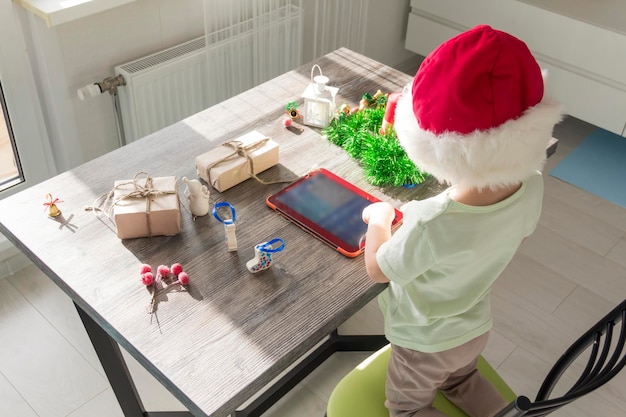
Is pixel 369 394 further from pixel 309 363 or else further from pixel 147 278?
pixel 309 363

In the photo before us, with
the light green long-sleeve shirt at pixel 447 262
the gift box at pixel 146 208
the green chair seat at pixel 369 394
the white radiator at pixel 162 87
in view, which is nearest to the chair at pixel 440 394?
the green chair seat at pixel 369 394

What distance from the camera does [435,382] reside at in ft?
4.41

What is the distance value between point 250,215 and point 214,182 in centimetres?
12

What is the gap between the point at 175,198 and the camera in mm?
1393

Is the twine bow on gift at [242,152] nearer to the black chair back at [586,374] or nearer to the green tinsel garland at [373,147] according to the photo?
the green tinsel garland at [373,147]

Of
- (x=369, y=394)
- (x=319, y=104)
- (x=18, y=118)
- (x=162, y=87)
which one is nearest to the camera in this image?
(x=369, y=394)

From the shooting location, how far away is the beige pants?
132 centimetres

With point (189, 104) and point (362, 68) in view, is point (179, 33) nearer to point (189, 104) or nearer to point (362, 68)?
point (189, 104)

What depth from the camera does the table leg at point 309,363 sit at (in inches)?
75.7

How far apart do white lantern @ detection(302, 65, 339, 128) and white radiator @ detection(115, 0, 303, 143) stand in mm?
804

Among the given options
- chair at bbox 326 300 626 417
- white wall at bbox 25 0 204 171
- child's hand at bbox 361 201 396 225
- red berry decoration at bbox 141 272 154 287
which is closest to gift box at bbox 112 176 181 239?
red berry decoration at bbox 141 272 154 287

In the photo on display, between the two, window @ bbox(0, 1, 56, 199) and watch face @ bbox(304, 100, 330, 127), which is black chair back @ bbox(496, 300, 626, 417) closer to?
watch face @ bbox(304, 100, 330, 127)

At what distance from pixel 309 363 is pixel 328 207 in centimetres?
75

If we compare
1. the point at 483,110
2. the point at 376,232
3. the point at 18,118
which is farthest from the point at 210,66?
the point at 483,110
